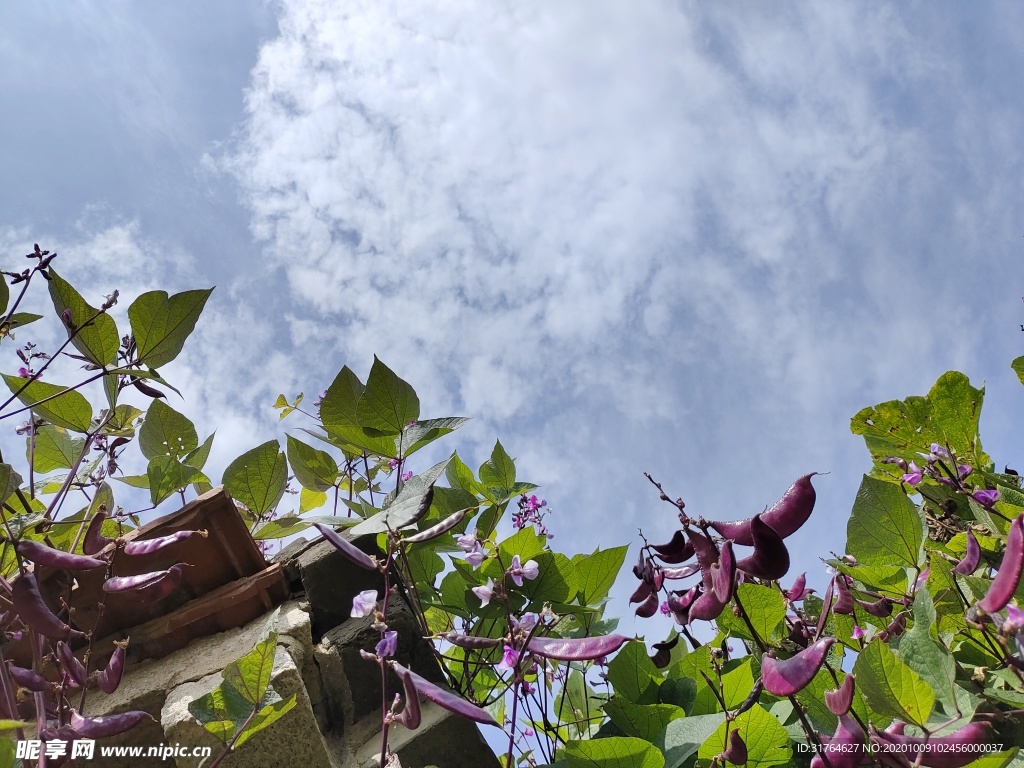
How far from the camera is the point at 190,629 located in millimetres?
1361

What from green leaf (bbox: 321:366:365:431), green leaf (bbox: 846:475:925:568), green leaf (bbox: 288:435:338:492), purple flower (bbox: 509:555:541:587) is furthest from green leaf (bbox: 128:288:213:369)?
green leaf (bbox: 846:475:925:568)

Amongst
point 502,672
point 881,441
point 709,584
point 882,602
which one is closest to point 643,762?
point 709,584

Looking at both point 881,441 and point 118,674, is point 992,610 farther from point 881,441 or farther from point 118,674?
point 118,674

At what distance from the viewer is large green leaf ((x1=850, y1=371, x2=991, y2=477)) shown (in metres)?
1.45

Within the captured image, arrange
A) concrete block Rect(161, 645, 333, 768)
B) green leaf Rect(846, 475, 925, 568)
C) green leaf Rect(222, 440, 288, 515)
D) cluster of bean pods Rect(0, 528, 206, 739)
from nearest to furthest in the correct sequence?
A: cluster of bean pods Rect(0, 528, 206, 739) < concrete block Rect(161, 645, 333, 768) < green leaf Rect(846, 475, 925, 568) < green leaf Rect(222, 440, 288, 515)

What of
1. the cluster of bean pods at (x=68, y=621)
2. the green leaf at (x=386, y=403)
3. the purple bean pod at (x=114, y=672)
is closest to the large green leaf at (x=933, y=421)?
the green leaf at (x=386, y=403)

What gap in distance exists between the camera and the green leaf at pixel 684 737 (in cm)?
98

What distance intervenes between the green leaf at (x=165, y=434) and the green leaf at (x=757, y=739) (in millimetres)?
1394

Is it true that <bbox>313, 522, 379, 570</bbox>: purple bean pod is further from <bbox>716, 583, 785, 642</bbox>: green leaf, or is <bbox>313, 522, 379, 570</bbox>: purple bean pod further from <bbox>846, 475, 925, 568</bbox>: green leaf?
<bbox>846, 475, 925, 568</bbox>: green leaf

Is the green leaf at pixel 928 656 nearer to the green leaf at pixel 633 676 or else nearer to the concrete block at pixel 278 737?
the green leaf at pixel 633 676

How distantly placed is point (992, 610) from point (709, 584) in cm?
28

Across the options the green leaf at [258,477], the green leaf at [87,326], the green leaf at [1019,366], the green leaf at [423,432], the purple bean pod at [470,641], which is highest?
the green leaf at [87,326]

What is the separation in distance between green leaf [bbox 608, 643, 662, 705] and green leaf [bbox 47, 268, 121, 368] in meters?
1.26

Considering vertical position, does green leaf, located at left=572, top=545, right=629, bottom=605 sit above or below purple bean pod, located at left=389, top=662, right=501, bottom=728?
above
